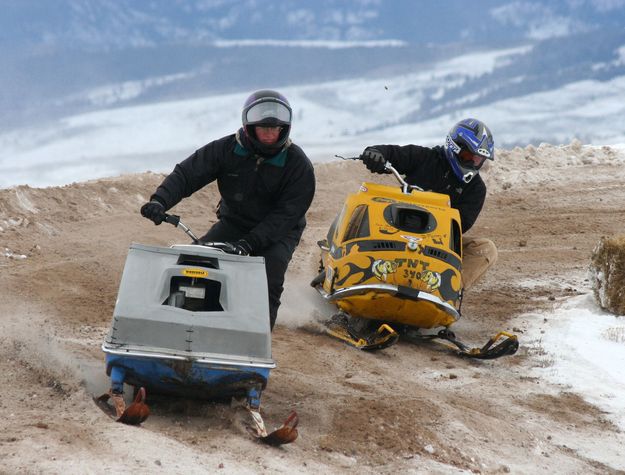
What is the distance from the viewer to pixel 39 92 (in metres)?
35.4

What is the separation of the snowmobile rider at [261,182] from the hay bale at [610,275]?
158 inches

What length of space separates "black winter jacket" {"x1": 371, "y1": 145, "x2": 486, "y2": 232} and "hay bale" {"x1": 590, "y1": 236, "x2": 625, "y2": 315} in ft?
4.52

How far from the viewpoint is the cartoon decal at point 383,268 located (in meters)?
9.04

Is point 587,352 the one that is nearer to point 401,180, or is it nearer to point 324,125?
point 401,180

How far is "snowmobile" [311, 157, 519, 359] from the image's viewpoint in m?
9.02

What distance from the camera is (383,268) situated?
9.07 m

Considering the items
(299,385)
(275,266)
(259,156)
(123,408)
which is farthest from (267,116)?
(123,408)

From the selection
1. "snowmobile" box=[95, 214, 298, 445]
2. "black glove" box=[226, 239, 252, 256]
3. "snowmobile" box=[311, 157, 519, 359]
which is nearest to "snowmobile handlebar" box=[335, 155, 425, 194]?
"snowmobile" box=[311, 157, 519, 359]

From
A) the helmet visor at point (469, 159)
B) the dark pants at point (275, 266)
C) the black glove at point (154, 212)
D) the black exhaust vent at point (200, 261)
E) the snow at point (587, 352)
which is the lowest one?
the snow at point (587, 352)

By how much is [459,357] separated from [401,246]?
118 cm

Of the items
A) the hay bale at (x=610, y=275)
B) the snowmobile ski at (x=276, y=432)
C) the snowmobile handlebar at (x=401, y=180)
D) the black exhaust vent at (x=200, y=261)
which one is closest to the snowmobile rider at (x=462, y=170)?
the snowmobile handlebar at (x=401, y=180)

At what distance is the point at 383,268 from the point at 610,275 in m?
2.74

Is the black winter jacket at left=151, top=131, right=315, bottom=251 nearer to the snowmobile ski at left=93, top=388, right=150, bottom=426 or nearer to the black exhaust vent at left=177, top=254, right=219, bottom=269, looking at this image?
the black exhaust vent at left=177, top=254, right=219, bottom=269

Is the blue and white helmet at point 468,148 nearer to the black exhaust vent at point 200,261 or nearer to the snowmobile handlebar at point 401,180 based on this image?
the snowmobile handlebar at point 401,180
